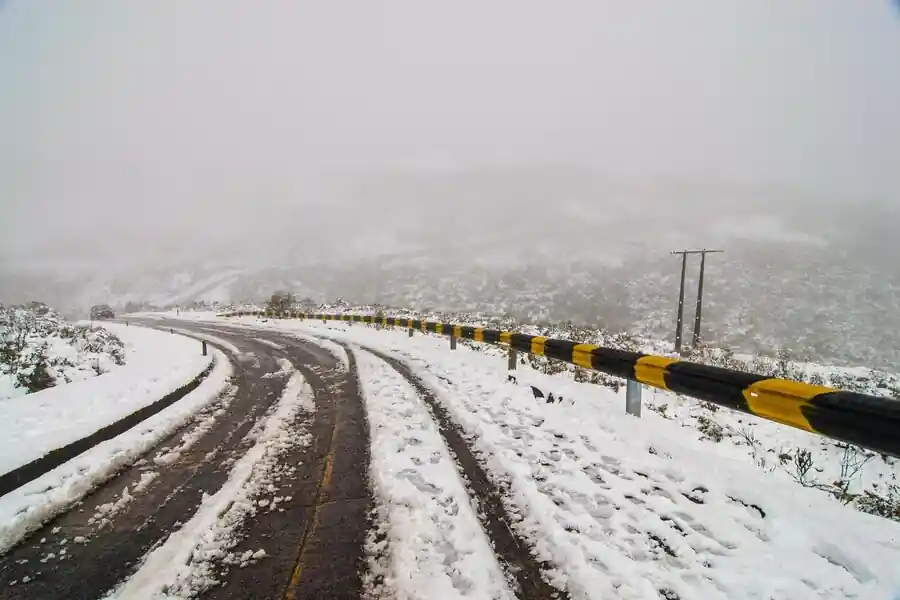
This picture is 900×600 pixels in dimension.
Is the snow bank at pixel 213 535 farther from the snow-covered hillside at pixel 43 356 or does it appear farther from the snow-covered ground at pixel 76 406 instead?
the snow-covered hillside at pixel 43 356

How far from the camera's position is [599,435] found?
4668 mm

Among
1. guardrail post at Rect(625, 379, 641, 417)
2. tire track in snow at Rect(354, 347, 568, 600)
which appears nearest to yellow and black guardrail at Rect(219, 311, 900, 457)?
guardrail post at Rect(625, 379, 641, 417)

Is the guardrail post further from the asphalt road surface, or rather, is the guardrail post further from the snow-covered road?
the asphalt road surface

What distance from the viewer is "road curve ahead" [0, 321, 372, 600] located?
7.74 feet

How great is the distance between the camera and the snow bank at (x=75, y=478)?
3.09 m

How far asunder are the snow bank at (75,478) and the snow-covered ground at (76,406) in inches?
14.1

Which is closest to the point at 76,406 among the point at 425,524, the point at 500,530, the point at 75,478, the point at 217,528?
the point at 75,478

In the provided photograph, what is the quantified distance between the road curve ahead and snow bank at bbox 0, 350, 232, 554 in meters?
0.12

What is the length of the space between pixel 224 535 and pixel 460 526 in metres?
1.56

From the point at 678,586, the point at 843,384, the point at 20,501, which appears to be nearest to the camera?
the point at 678,586

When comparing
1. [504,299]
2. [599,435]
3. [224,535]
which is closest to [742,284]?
[504,299]

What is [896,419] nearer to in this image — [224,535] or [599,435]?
[599,435]

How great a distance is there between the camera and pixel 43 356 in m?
9.49

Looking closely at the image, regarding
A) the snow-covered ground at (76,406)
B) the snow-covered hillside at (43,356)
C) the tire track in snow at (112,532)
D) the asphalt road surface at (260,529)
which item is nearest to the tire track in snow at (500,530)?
the asphalt road surface at (260,529)
